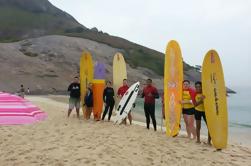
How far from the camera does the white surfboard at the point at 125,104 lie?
13.3 meters

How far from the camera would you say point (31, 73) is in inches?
2015

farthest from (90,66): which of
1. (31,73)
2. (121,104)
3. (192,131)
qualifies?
(31,73)

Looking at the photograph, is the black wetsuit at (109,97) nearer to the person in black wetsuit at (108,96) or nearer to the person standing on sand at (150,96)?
the person in black wetsuit at (108,96)

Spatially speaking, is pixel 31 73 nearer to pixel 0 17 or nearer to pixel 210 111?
pixel 210 111

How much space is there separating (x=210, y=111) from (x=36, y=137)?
4081 mm

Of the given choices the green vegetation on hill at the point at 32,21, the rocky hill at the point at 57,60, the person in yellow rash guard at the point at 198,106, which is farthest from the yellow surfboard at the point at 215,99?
the green vegetation on hill at the point at 32,21

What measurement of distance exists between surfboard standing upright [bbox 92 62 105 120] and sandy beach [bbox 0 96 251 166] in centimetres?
350

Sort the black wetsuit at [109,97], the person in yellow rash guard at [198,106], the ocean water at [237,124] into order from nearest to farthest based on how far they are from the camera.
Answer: the person in yellow rash guard at [198,106]
the black wetsuit at [109,97]
the ocean water at [237,124]

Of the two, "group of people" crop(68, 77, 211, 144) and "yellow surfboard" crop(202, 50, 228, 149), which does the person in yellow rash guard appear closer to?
"group of people" crop(68, 77, 211, 144)

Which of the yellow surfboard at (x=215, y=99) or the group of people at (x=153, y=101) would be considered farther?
the group of people at (x=153, y=101)

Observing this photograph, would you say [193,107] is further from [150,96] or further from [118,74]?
[118,74]

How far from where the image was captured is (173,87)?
11672 mm

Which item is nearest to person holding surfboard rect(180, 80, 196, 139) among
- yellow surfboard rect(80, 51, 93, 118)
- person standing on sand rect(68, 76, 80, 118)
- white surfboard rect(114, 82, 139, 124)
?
white surfboard rect(114, 82, 139, 124)

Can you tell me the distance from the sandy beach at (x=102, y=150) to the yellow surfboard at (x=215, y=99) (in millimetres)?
400
